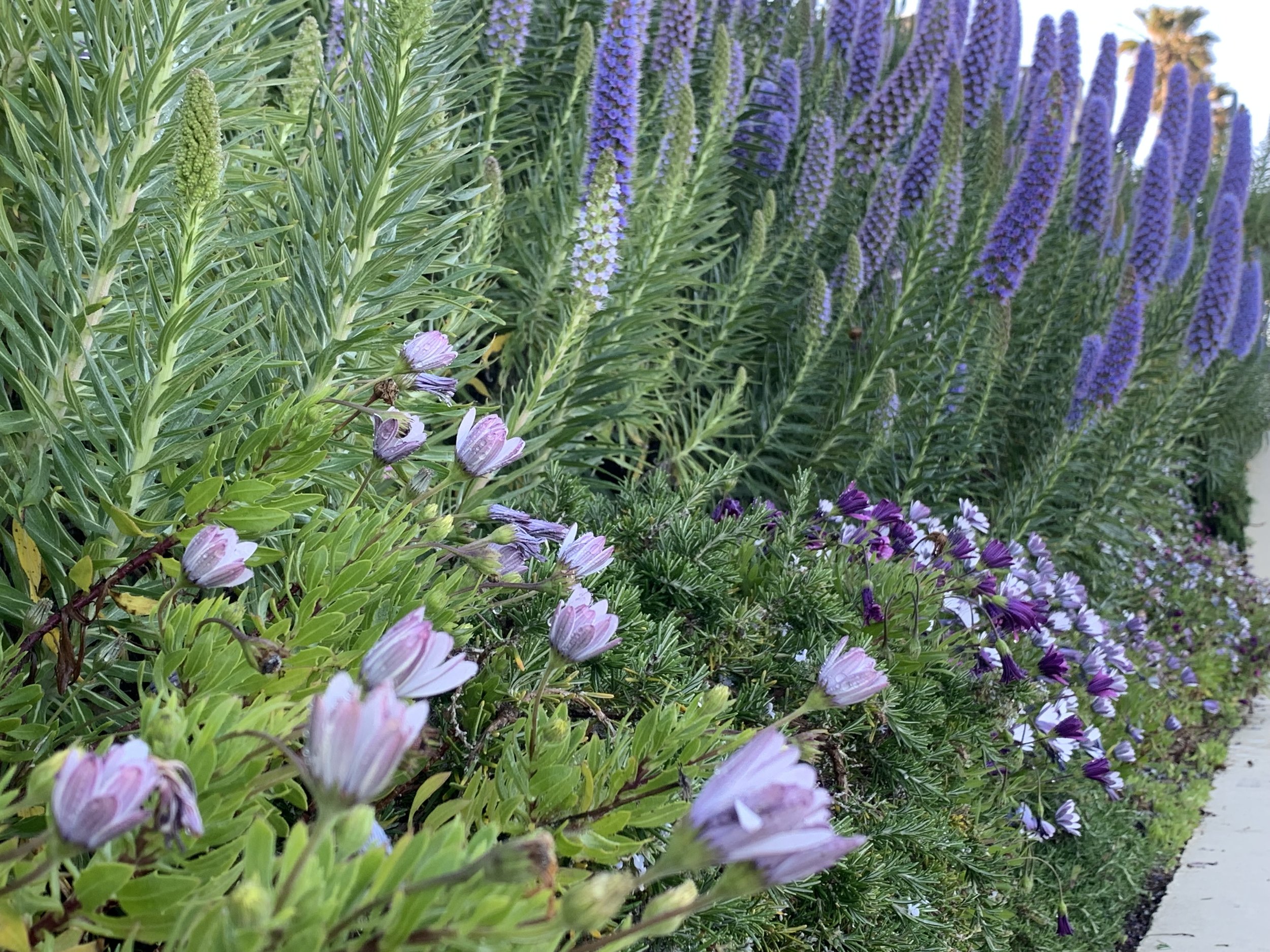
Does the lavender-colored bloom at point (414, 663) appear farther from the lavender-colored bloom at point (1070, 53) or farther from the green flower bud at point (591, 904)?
the lavender-colored bloom at point (1070, 53)

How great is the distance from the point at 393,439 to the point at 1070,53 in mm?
6745

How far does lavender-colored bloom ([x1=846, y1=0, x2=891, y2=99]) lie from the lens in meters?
4.80

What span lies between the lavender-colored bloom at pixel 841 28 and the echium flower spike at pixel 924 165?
0.84 m

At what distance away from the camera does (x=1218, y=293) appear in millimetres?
6594

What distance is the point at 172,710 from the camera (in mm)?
681

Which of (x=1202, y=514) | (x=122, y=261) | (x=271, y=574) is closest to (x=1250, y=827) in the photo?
(x=271, y=574)

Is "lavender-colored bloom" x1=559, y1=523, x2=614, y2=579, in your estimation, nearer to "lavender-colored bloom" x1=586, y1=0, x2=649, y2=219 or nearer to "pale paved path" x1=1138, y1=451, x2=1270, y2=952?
"lavender-colored bloom" x1=586, y1=0, x2=649, y2=219

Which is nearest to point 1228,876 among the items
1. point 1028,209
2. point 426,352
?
point 1028,209

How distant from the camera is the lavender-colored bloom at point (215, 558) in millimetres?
879

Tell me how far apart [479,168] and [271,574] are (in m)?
1.83

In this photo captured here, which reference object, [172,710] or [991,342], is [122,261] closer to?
[172,710]

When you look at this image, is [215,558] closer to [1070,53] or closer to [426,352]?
[426,352]

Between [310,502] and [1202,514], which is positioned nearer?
[310,502]

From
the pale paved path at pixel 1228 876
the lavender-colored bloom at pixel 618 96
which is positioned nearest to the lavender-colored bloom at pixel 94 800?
the lavender-colored bloom at pixel 618 96
